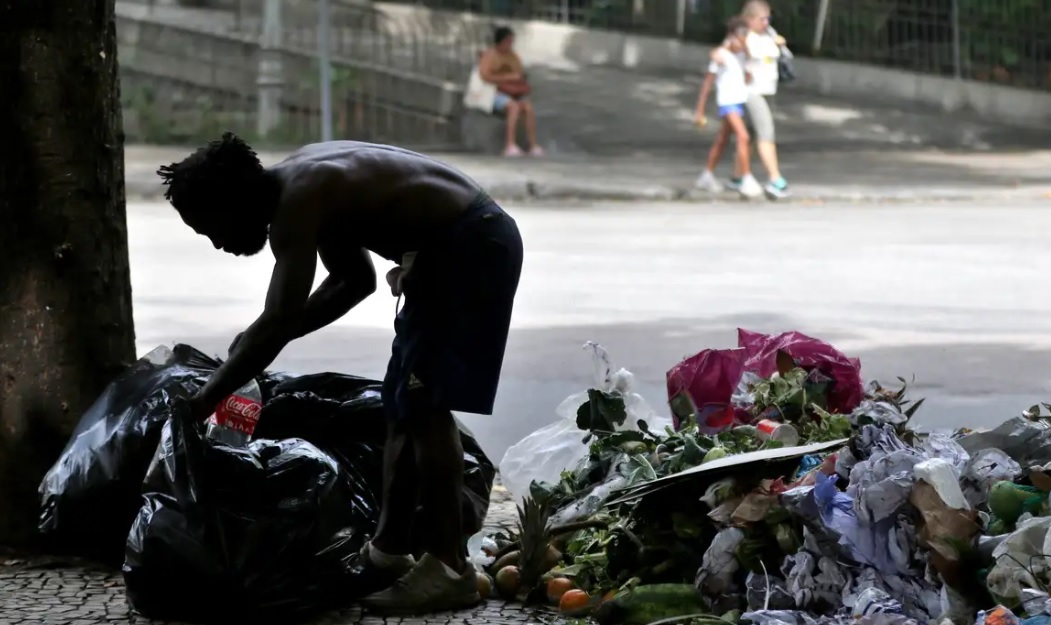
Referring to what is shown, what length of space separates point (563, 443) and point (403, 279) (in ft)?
3.31

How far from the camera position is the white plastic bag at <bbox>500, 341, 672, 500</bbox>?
4902 millimetres

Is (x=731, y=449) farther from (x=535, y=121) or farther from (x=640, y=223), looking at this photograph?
(x=535, y=121)

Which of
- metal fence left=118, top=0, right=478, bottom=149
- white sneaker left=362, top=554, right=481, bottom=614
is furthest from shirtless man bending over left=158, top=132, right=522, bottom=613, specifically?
metal fence left=118, top=0, right=478, bottom=149

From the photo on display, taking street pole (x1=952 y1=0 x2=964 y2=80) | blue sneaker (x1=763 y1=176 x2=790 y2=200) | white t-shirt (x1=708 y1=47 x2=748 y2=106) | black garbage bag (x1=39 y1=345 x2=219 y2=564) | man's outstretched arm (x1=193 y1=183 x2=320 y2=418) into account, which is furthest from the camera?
street pole (x1=952 y1=0 x2=964 y2=80)

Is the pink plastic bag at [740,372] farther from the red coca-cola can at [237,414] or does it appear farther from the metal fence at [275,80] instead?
the metal fence at [275,80]

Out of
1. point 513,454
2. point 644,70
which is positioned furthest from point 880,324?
point 644,70

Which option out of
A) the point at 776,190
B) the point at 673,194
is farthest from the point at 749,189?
the point at 673,194

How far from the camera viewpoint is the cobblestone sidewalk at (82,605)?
159 inches

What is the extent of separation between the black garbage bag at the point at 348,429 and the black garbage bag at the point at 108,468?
250 millimetres

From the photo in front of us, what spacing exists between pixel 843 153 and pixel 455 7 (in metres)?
6.71

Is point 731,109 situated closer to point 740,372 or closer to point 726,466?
point 740,372

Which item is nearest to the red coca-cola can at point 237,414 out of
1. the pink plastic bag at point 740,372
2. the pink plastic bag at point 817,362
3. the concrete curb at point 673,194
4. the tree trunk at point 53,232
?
the tree trunk at point 53,232

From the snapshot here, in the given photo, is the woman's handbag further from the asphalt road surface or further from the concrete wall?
the asphalt road surface

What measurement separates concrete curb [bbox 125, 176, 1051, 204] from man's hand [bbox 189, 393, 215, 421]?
471 inches
